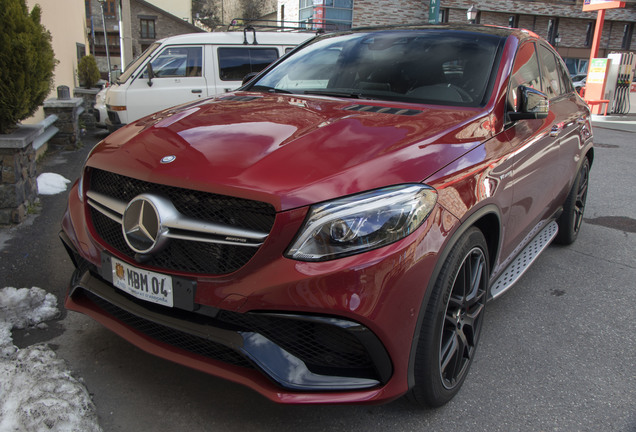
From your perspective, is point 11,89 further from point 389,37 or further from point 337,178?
point 337,178

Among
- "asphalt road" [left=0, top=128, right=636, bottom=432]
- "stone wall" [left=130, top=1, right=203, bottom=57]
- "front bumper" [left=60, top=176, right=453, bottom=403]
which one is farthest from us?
"stone wall" [left=130, top=1, right=203, bottom=57]

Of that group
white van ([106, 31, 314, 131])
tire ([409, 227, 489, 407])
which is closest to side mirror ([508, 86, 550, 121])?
tire ([409, 227, 489, 407])

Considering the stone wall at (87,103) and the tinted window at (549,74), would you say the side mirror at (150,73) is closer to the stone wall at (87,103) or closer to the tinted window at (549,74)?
the stone wall at (87,103)

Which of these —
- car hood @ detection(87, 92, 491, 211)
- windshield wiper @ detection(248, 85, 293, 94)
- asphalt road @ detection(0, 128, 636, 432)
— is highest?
windshield wiper @ detection(248, 85, 293, 94)

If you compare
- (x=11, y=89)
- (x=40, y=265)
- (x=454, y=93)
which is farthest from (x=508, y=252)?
(x=11, y=89)

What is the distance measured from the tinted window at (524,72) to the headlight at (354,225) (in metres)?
1.32

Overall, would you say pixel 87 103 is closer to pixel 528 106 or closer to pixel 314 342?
pixel 528 106

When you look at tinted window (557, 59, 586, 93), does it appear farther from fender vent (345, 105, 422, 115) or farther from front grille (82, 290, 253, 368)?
front grille (82, 290, 253, 368)

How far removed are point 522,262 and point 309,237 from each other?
6.54 feet

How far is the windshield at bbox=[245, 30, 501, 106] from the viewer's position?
9.54 feet

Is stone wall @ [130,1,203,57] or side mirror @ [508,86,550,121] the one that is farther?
stone wall @ [130,1,203,57]

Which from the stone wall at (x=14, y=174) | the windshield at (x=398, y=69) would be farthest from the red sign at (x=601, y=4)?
the stone wall at (x=14, y=174)

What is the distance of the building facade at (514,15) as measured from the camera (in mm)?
40531

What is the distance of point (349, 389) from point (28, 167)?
13.0ft
